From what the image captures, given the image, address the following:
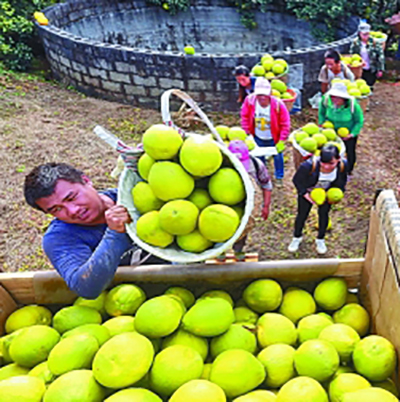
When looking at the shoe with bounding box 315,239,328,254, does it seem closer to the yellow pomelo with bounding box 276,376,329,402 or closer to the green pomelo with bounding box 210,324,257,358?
the green pomelo with bounding box 210,324,257,358

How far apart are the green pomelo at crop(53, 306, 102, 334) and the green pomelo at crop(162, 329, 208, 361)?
43cm

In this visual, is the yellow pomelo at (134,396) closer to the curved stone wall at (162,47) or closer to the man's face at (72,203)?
the man's face at (72,203)

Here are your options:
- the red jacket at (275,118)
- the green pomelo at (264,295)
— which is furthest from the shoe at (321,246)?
the green pomelo at (264,295)

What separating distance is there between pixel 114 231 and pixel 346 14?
11106 mm

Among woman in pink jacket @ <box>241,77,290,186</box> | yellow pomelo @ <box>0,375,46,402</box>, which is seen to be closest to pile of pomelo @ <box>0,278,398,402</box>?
yellow pomelo @ <box>0,375,46,402</box>

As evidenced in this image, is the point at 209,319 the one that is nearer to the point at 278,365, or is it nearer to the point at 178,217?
the point at 278,365

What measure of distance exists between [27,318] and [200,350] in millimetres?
1017

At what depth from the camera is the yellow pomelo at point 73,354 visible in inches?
72.7

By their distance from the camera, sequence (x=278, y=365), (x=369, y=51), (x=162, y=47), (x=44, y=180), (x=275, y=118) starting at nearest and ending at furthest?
(x=278, y=365)
(x=44, y=180)
(x=275, y=118)
(x=369, y=51)
(x=162, y=47)

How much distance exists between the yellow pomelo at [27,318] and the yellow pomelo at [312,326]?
4.67 feet

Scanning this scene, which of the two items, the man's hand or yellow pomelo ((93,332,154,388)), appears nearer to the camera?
yellow pomelo ((93,332,154,388))

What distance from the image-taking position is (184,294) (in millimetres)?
2270

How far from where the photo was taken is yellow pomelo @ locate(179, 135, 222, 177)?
1.94m

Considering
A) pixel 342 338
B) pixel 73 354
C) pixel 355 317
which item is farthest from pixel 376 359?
pixel 73 354
